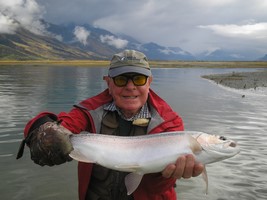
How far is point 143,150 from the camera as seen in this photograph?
3.58m

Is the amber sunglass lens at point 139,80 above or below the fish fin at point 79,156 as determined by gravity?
above

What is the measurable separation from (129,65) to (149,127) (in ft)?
2.64

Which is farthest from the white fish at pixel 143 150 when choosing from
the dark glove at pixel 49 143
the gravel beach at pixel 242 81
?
the gravel beach at pixel 242 81

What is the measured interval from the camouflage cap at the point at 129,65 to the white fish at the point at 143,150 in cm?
83

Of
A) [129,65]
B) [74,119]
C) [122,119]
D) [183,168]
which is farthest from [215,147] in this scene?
[74,119]

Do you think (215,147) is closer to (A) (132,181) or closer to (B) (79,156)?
(A) (132,181)

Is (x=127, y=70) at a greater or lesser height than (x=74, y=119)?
greater

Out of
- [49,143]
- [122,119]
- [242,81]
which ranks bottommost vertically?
[242,81]

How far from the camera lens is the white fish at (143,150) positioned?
3529 millimetres

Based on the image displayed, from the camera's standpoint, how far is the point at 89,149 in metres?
3.61

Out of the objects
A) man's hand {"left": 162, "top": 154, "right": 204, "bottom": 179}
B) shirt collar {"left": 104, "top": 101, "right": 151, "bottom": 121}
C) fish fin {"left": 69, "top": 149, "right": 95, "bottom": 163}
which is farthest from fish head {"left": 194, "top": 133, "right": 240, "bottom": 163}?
fish fin {"left": 69, "top": 149, "right": 95, "bottom": 163}

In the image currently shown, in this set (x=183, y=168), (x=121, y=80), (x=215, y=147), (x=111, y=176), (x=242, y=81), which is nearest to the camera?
(x=183, y=168)

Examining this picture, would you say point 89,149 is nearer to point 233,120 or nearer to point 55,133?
point 55,133

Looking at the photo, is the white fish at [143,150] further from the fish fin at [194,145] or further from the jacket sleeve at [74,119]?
the jacket sleeve at [74,119]
